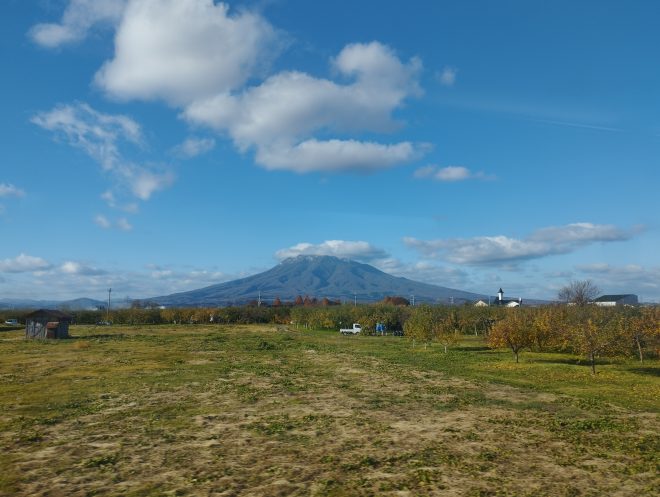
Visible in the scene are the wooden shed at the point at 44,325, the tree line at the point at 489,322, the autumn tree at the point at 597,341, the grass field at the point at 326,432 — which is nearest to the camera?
the grass field at the point at 326,432

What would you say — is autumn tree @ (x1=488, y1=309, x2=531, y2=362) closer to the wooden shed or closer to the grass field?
the grass field

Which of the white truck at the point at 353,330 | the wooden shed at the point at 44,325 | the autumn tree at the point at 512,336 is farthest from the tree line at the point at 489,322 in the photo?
the wooden shed at the point at 44,325

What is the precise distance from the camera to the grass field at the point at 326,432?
51.7 ft

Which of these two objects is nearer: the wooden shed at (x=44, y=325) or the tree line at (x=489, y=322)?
the tree line at (x=489, y=322)

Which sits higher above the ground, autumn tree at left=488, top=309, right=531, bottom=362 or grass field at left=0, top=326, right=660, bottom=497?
autumn tree at left=488, top=309, right=531, bottom=362

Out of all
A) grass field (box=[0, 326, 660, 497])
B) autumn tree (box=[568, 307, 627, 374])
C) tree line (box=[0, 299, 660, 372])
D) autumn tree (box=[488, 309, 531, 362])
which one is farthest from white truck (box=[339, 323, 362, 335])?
grass field (box=[0, 326, 660, 497])

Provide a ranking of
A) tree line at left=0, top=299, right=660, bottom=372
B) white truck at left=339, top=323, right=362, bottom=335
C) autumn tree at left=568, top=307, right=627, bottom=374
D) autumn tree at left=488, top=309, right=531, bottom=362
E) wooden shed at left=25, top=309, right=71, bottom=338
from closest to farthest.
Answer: autumn tree at left=568, top=307, right=627, bottom=374
tree line at left=0, top=299, right=660, bottom=372
autumn tree at left=488, top=309, right=531, bottom=362
wooden shed at left=25, top=309, right=71, bottom=338
white truck at left=339, top=323, right=362, bottom=335

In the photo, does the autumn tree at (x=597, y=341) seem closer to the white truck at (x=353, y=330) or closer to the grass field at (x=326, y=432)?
the grass field at (x=326, y=432)

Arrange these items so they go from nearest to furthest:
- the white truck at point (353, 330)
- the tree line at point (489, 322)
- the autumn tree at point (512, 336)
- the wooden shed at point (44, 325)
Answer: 1. the tree line at point (489, 322)
2. the autumn tree at point (512, 336)
3. the wooden shed at point (44, 325)
4. the white truck at point (353, 330)

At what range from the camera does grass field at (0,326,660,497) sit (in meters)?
15.8

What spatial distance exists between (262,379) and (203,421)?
43.7ft

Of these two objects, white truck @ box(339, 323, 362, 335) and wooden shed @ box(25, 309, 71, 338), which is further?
white truck @ box(339, 323, 362, 335)

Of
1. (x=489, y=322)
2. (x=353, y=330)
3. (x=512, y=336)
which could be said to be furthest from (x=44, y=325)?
(x=489, y=322)

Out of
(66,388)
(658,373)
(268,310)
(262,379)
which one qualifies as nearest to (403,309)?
(268,310)
